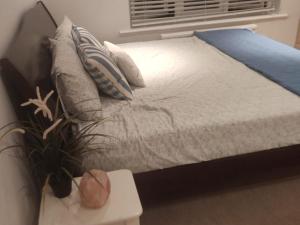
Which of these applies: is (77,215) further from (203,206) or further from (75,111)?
(203,206)

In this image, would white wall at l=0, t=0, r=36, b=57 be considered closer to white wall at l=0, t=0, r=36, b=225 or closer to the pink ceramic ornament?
white wall at l=0, t=0, r=36, b=225

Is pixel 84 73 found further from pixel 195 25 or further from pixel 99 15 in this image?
pixel 195 25

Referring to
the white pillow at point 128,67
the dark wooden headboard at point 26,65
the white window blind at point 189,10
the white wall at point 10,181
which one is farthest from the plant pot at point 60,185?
the white window blind at point 189,10

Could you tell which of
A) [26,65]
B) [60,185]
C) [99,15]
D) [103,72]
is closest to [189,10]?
[99,15]

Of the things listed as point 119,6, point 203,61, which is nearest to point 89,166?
point 203,61

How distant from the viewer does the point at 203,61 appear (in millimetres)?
2521

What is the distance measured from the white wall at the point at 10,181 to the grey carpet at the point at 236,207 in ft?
2.17

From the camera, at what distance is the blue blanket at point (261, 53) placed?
2.06m

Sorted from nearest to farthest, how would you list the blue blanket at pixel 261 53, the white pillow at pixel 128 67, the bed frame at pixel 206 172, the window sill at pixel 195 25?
1. the bed frame at pixel 206 172
2. the white pillow at pixel 128 67
3. the blue blanket at pixel 261 53
4. the window sill at pixel 195 25

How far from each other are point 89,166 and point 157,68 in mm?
1170

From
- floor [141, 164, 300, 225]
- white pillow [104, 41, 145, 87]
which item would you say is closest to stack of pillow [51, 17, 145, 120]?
white pillow [104, 41, 145, 87]

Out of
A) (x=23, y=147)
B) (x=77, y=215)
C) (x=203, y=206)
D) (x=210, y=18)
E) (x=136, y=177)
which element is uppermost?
(x=210, y=18)

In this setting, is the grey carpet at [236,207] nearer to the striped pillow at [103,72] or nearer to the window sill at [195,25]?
the striped pillow at [103,72]

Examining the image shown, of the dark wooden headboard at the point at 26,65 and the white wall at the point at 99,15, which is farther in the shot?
the white wall at the point at 99,15
